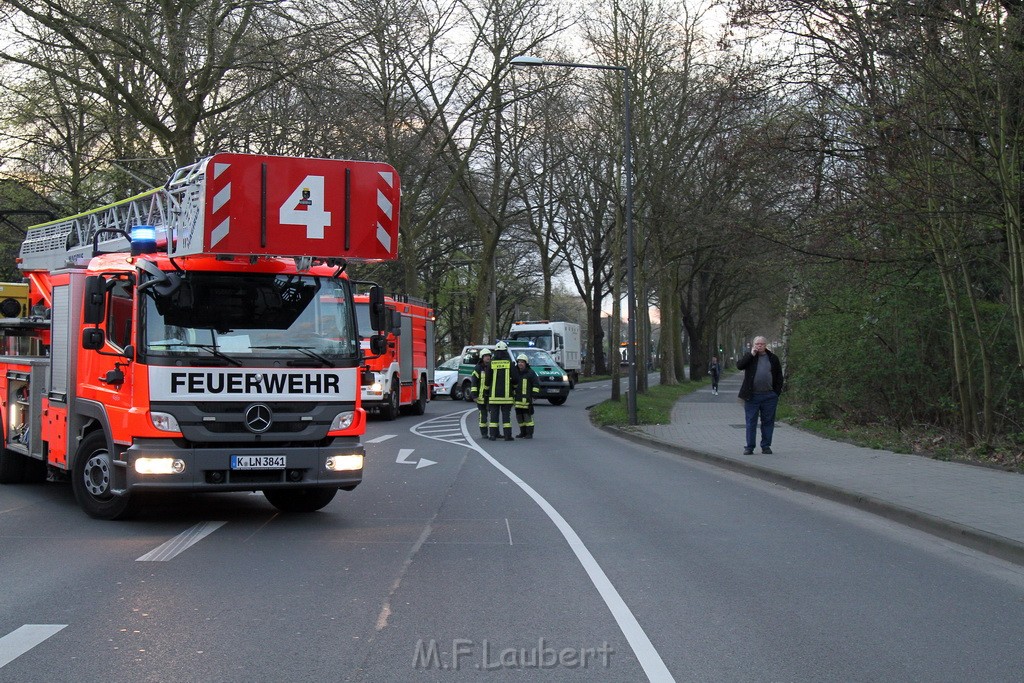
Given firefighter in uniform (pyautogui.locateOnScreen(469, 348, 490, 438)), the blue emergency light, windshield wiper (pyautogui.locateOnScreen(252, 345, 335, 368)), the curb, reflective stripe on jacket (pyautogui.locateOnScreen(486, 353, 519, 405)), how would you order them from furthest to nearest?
firefighter in uniform (pyautogui.locateOnScreen(469, 348, 490, 438)) < reflective stripe on jacket (pyautogui.locateOnScreen(486, 353, 519, 405)) < the blue emergency light < windshield wiper (pyautogui.locateOnScreen(252, 345, 335, 368)) < the curb

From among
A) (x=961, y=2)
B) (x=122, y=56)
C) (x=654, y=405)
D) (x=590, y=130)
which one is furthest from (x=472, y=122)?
(x=961, y=2)

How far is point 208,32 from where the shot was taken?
20.0m

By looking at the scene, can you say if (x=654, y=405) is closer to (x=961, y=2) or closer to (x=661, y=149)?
(x=661, y=149)

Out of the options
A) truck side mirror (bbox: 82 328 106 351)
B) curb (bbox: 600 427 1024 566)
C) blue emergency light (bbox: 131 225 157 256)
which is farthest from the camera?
blue emergency light (bbox: 131 225 157 256)

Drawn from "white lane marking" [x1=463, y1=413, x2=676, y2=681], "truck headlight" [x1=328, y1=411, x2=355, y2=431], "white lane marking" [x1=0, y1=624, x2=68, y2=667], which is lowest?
"white lane marking" [x1=463, y1=413, x2=676, y2=681]

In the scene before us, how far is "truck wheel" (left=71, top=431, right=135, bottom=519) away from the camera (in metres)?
9.61

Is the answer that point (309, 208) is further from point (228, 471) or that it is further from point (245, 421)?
point (228, 471)

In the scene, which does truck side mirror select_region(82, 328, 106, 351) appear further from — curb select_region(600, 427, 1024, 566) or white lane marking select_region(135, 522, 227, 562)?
curb select_region(600, 427, 1024, 566)

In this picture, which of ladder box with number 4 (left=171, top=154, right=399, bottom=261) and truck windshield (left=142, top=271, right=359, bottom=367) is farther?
truck windshield (left=142, top=271, right=359, bottom=367)

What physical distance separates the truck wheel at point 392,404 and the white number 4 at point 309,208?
693 inches

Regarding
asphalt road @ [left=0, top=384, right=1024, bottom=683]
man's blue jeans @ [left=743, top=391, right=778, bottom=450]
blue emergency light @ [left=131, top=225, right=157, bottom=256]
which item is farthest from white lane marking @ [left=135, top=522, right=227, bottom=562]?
man's blue jeans @ [left=743, top=391, right=778, bottom=450]

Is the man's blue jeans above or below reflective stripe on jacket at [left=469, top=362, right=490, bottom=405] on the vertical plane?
below

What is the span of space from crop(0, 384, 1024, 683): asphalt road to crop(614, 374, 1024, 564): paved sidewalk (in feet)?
0.85

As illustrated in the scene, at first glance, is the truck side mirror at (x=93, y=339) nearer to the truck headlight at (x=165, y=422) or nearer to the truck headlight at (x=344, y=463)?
the truck headlight at (x=165, y=422)
